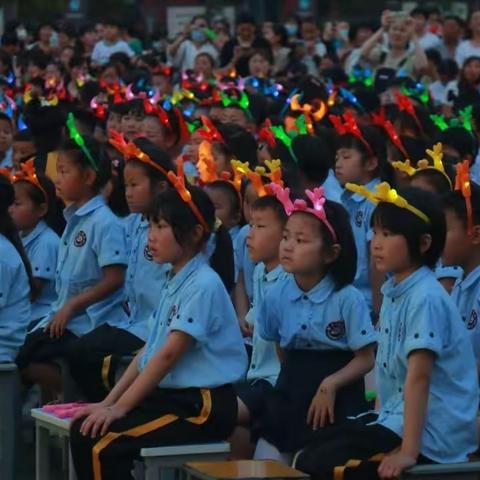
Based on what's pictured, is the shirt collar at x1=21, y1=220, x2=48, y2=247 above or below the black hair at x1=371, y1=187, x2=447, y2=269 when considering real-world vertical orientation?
below

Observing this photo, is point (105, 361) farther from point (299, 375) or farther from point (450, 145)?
point (450, 145)

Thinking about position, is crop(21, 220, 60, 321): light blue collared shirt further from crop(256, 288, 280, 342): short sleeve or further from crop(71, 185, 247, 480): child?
crop(256, 288, 280, 342): short sleeve

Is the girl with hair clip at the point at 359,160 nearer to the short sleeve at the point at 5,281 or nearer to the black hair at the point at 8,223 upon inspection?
the black hair at the point at 8,223

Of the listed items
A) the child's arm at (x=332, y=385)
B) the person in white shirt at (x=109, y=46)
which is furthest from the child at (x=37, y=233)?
the person in white shirt at (x=109, y=46)

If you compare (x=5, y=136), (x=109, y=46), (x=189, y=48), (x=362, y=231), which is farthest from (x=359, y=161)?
(x=109, y=46)

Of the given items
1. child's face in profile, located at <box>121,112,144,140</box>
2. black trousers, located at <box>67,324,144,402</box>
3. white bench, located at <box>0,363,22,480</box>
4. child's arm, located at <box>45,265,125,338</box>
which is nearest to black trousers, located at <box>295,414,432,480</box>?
white bench, located at <box>0,363,22,480</box>

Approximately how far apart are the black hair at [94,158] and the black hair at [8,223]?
0.37 metres

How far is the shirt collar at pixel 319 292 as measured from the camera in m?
5.72

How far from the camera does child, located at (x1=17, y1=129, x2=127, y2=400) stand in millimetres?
7070

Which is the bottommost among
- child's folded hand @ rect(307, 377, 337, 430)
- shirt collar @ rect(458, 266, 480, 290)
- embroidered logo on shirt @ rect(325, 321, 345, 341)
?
child's folded hand @ rect(307, 377, 337, 430)

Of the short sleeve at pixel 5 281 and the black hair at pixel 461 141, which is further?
the black hair at pixel 461 141

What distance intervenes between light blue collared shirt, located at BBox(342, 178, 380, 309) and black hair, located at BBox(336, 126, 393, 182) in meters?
0.13

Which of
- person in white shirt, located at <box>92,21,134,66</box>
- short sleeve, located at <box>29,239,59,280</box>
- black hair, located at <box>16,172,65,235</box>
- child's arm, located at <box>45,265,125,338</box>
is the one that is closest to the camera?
child's arm, located at <box>45,265,125,338</box>

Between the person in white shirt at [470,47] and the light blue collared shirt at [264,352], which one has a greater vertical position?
the person in white shirt at [470,47]
